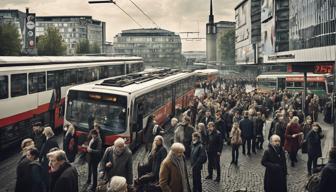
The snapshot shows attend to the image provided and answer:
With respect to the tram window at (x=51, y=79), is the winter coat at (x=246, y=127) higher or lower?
lower

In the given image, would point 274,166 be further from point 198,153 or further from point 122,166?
point 122,166

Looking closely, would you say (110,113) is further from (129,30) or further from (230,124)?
(129,30)

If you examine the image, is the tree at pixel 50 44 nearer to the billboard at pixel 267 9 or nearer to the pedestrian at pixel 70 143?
the billboard at pixel 267 9

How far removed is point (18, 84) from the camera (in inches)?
666

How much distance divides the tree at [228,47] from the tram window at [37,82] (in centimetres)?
11903

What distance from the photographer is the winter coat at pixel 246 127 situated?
50.9ft

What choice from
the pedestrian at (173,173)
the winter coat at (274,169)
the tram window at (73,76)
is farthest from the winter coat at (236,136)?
the tram window at (73,76)

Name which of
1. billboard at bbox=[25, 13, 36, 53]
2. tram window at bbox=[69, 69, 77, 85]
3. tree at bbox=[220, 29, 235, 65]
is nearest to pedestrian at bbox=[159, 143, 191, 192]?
tram window at bbox=[69, 69, 77, 85]

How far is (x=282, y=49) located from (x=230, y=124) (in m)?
58.1

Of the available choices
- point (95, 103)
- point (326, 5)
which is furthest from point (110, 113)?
point (326, 5)

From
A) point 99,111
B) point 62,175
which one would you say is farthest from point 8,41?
point 62,175

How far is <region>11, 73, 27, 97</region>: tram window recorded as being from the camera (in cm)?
1645

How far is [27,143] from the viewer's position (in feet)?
30.6

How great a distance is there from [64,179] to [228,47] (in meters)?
132
